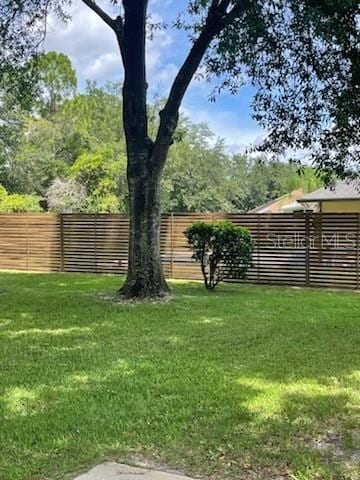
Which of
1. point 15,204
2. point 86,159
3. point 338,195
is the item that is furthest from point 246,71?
point 86,159

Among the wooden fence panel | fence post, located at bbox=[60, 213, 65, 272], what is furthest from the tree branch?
the wooden fence panel

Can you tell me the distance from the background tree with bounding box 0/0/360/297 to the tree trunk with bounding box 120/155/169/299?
18mm

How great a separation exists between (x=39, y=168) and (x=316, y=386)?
28982mm

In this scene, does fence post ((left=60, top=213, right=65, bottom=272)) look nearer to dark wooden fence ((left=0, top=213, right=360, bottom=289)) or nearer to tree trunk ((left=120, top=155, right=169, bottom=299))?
dark wooden fence ((left=0, top=213, right=360, bottom=289))

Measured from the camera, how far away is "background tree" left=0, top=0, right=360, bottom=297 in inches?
252

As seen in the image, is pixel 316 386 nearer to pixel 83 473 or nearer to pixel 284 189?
pixel 83 473

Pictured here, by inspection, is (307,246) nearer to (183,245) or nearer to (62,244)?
(183,245)

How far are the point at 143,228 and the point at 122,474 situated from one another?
6.88 meters

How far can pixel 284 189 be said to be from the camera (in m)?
56.2

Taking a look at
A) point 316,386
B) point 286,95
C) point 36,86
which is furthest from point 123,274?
point 316,386

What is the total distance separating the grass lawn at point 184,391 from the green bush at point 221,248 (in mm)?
2712

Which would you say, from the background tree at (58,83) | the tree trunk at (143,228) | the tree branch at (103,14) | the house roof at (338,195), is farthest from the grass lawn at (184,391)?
the background tree at (58,83)

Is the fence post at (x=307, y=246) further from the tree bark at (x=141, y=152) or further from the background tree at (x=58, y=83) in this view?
the background tree at (x=58, y=83)

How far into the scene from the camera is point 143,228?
951 centimetres
